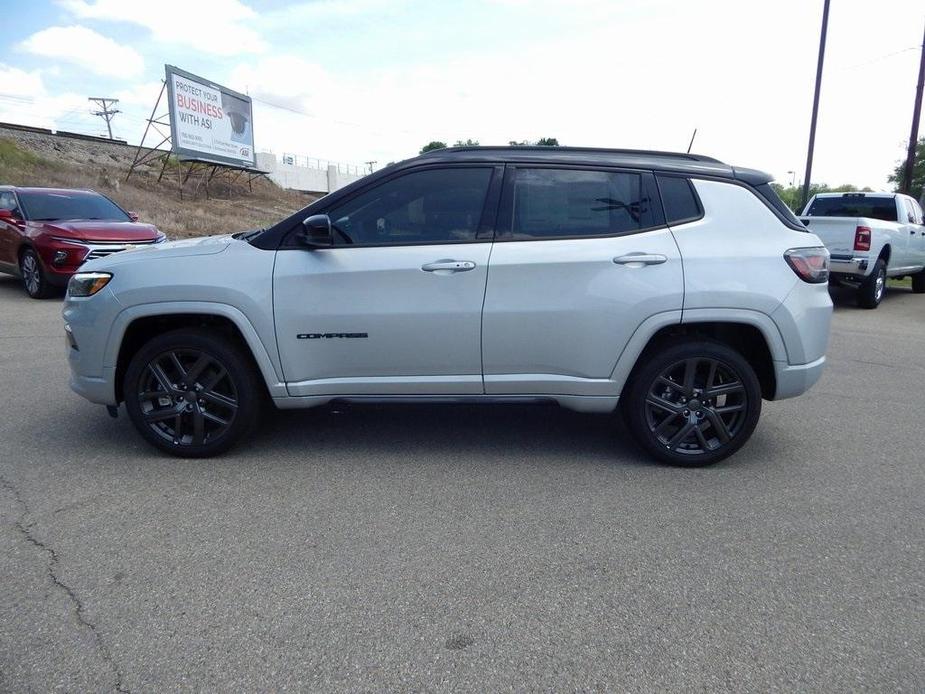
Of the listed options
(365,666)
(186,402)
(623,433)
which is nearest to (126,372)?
(186,402)

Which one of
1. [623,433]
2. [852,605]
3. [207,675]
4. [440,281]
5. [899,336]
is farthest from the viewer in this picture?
[899,336]

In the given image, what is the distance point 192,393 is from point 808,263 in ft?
12.3

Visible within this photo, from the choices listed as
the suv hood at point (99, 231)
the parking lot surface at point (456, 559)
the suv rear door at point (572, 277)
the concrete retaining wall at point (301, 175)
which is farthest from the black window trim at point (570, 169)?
the concrete retaining wall at point (301, 175)

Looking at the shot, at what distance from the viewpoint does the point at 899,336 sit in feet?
30.1

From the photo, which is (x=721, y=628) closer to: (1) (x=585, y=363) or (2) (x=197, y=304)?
(1) (x=585, y=363)

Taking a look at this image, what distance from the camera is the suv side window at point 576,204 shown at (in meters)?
4.20

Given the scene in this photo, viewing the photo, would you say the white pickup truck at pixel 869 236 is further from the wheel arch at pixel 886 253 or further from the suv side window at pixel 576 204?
the suv side window at pixel 576 204

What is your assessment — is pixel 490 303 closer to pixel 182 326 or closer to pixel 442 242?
pixel 442 242

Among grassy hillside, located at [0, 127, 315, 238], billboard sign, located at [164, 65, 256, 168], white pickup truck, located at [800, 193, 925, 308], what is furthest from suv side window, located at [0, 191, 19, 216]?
billboard sign, located at [164, 65, 256, 168]

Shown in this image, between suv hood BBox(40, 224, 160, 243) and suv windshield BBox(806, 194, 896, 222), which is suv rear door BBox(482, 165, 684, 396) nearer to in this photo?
suv hood BBox(40, 224, 160, 243)

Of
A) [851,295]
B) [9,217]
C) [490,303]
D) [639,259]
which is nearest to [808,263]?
[639,259]

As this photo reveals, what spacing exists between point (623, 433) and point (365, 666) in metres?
2.93

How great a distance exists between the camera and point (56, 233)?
10453 mm

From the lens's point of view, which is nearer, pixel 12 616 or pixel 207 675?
pixel 207 675
